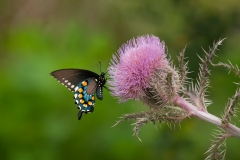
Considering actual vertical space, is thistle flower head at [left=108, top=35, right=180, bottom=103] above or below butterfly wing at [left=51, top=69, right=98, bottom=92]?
below

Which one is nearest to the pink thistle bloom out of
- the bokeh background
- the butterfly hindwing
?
the butterfly hindwing

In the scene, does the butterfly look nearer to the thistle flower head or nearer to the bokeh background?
the thistle flower head

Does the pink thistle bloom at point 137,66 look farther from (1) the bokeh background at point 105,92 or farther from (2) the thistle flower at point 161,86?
(1) the bokeh background at point 105,92

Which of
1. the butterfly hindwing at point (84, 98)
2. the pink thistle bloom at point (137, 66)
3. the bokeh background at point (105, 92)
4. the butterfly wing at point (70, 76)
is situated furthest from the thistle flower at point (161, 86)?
the bokeh background at point (105, 92)

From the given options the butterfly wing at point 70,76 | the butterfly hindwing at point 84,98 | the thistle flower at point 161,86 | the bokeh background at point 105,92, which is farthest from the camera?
the bokeh background at point 105,92

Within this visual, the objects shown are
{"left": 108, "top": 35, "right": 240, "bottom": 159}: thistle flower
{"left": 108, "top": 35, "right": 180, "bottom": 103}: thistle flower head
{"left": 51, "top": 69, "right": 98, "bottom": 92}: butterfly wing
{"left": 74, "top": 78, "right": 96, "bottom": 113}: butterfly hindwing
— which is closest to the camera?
{"left": 108, "top": 35, "right": 240, "bottom": 159}: thistle flower

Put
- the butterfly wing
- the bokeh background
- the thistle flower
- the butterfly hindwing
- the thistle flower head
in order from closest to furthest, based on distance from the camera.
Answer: the thistle flower < the thistle flower head < the butterfly hindwing < the butterfly wing < the bokeh background

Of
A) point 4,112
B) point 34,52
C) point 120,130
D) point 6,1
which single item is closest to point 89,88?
point 120,130

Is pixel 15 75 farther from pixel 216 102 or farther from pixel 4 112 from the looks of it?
pixel 216 102

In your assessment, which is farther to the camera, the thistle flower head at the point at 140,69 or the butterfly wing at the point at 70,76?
the butterfly wing at the point at 70,76
